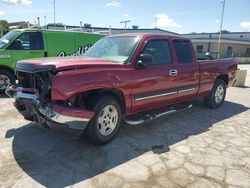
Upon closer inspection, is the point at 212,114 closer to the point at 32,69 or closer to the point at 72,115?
the point at 72,115

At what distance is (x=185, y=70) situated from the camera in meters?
5.89

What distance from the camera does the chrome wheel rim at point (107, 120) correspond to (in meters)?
4.36

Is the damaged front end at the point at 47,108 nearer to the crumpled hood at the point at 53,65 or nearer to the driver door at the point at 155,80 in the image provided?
the crumpled hood at the point at 53,65

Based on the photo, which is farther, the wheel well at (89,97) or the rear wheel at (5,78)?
the rear wheel at (5,78)

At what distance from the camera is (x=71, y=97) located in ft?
12.5

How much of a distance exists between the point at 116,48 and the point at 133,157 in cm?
218

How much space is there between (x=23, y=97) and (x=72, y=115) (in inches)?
36.6

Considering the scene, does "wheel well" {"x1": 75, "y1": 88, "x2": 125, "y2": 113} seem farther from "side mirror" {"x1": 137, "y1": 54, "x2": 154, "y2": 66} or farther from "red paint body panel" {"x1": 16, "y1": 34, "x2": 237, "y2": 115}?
"side mirror" {"x1": 137, "y1": 54, "x2": 154, "y2": 66}

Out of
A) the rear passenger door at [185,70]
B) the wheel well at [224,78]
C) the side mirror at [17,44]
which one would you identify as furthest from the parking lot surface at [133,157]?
the side mirror at [17,44]

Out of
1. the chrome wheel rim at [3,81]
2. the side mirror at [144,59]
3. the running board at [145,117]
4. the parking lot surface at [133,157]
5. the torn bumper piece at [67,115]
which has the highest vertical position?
the side mirror at [144,59]

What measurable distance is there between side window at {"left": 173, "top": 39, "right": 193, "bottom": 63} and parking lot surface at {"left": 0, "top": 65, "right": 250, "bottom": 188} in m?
1.47

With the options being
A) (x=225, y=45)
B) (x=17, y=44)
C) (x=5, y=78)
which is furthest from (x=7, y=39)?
(x=225, y=45)

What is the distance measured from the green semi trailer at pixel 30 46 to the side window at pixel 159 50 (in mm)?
4947

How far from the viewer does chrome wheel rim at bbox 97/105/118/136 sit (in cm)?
436
